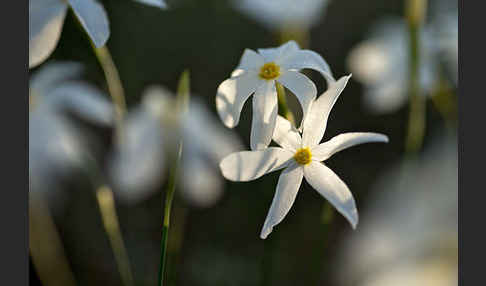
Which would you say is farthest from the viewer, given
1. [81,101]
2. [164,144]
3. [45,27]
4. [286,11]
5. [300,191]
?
[300,191]

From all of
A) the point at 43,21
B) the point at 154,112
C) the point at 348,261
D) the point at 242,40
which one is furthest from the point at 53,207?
the point at 242,40

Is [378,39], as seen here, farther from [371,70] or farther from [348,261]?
[348,261]

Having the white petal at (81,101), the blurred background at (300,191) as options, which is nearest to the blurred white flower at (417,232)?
the blurred background at (300,191)

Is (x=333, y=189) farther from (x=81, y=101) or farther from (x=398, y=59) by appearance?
(x=398, y=59)

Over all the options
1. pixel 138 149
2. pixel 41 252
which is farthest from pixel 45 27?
pixel 41 252

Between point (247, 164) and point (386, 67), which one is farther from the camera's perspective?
point (386, 67)

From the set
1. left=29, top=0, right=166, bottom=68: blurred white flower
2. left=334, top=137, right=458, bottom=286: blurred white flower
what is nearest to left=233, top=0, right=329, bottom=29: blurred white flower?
left=334, top=137, right=458, bottom=286: blurred white flower

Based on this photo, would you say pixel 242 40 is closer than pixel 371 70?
No
